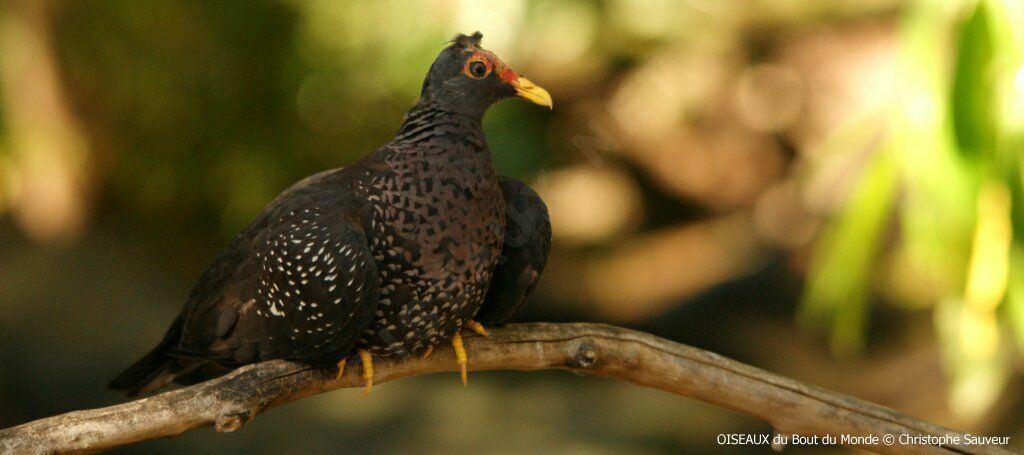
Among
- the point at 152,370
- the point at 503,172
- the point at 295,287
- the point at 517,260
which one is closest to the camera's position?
the point at 295,287

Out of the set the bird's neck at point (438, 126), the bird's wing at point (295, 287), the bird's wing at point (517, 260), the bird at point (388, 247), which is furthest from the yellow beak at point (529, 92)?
the bird's wing at point (295, 287)

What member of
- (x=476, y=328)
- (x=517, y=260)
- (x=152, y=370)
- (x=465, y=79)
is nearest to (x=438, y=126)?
(x=465, y=79)

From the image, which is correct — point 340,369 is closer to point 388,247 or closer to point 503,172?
point 388,247

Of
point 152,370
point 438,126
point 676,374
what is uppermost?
point 438,126

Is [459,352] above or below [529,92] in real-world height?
below

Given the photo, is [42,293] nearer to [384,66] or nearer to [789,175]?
[384,66]
